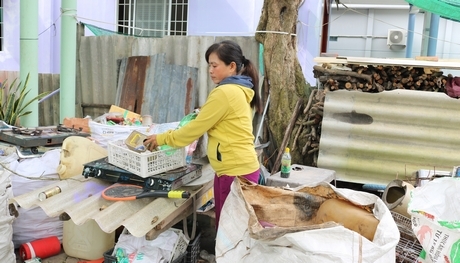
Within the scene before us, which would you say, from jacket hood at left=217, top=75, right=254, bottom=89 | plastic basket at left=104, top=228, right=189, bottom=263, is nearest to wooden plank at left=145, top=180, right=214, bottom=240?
plastic basket at left=104, top=228, right=189, bottom=263

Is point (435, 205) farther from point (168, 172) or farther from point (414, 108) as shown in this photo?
point (414, 108)

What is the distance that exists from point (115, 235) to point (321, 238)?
252 cm

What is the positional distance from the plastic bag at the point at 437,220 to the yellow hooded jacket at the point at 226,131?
4.01 ft

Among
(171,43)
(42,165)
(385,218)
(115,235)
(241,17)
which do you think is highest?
(241,17)

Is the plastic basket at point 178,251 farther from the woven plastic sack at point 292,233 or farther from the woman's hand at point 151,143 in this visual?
the woven plastic sack at point 292,233

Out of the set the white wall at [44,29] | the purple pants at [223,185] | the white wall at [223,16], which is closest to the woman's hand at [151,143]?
the purple pants at [223,185]

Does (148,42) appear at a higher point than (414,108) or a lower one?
higher

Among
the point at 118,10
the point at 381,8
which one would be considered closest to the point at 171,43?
the point at 118,10

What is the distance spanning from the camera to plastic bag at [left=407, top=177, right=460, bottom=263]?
2.00m

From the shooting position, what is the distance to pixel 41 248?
3.63m

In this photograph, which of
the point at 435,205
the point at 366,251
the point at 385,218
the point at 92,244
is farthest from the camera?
the point at 92,244

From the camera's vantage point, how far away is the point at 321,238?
1.87 meters

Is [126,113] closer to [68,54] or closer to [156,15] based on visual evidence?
[68,54]

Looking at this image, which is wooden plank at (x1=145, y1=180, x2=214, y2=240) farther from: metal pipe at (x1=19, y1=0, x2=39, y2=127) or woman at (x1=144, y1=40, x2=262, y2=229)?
metal pipe at (x1=19, y1=0, x2=39, y2=127)
